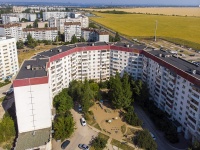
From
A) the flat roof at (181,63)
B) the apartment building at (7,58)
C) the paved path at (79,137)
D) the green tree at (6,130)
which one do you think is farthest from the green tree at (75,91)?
the apartment building at (7,58)

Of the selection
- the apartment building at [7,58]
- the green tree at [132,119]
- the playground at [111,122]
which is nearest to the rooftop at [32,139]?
the playground at [111,122]

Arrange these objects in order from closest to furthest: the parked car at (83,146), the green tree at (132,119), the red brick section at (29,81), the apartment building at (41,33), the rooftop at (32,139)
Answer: the red brick section at (29,81) < the rooftop at (32,139) < the parked car at (83,146) < the green tree at (132,119) < the apartment building at (41,33)

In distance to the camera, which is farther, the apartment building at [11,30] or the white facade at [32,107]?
the apartment building at [11,30]

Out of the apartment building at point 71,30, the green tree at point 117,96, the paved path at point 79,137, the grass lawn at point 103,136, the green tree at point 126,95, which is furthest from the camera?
the apartment building at point 71,30

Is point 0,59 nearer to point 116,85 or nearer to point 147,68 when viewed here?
point 116,85

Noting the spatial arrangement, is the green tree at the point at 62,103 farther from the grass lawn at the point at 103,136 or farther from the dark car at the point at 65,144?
the grass lawn at the point at 103,136

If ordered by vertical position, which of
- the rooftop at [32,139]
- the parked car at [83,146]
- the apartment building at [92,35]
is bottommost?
the parked car at [83,146]

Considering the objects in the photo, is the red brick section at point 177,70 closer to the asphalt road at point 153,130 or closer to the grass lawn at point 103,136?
the asphalt road at point 153,130

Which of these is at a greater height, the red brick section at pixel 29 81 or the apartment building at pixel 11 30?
the apartment building at pixel 11 30

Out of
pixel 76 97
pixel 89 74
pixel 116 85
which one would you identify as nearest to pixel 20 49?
pixel 89 74
